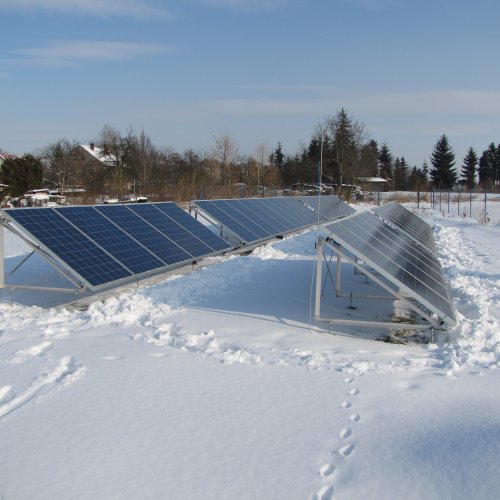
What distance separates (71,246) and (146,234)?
9.51 ft

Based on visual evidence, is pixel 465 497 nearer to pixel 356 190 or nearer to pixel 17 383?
pixel 17 383

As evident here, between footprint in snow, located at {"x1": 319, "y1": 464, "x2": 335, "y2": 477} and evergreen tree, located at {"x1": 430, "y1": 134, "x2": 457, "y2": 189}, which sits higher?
evergreen tree, located at {"x1": 430, "y1": 134, "x2": 457, "y2": 189}

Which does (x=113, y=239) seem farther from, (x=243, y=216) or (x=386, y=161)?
(x=386, y=161)

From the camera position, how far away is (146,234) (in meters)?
12.9

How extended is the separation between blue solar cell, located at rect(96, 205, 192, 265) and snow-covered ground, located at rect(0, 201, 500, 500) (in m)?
2.83

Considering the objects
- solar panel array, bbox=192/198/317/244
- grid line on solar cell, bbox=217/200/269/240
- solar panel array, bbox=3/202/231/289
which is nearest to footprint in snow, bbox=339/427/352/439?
solar panel array, bbox=3/202/231/289

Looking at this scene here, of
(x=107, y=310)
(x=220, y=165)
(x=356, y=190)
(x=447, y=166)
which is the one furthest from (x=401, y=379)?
(x=447, y=166)

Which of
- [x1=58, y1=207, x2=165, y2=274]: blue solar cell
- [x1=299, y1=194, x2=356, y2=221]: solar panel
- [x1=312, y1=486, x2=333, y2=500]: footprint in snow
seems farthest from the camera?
[x1=299, y1=194, x2=356, y2=221]: solar panel

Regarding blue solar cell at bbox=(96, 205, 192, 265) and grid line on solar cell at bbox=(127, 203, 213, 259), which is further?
grid line on solar cell at bbox=(127, 203, 213, 259)

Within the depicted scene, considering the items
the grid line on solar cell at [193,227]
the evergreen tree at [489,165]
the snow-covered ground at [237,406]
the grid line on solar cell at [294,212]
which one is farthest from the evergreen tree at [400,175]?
the snow-covered ground at [237,406]

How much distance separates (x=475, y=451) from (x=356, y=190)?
5286 centimetres

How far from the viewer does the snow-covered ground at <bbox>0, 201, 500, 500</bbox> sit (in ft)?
13.4

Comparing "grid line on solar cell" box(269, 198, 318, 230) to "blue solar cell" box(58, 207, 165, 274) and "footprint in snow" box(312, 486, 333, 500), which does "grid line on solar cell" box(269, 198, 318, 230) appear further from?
"footprint in snow" box(312, 486, 333, 500)

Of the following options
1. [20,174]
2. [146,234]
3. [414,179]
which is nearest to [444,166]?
[414,179]
